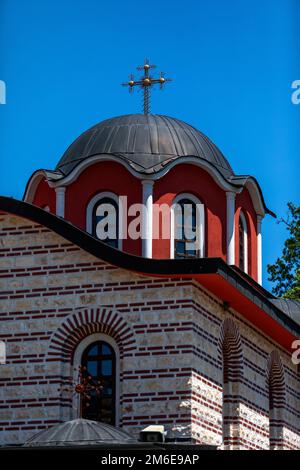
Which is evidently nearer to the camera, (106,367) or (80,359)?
(106,367)

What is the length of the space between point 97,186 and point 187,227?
7.34 feet

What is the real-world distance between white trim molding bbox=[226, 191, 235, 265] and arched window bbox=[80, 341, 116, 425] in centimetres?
709

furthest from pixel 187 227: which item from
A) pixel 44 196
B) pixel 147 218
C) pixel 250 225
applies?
pixel 44 196

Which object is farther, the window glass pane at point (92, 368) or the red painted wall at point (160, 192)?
the red painted wall at point (160, 192)

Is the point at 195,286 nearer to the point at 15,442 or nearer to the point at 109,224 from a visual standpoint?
the point at 15,442

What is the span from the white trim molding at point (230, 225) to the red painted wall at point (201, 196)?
3.7 inches

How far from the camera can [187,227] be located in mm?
28703

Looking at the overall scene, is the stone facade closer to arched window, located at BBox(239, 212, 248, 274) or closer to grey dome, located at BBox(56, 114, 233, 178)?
grey dome, located at BBox(56, 114, 233, 178)

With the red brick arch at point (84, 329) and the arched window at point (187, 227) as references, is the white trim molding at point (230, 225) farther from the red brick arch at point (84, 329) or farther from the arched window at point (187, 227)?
the red brick arch at point (84, 329)

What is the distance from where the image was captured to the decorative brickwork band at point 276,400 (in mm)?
27656

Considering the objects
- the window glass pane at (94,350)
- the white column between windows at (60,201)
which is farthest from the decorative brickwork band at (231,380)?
the white column between windows at (60,201)

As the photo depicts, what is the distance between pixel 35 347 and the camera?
23.2 meters

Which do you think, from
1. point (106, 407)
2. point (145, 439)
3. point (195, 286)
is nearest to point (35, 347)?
point (106, 407)

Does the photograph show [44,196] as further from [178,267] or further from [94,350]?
[178,267]
